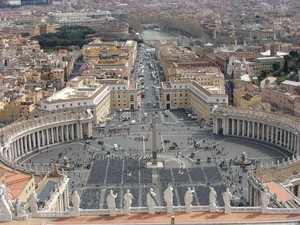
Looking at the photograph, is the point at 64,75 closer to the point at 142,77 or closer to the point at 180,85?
the point at 142,77

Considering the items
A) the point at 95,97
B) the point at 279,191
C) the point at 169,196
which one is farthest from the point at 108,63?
the point at 169,196

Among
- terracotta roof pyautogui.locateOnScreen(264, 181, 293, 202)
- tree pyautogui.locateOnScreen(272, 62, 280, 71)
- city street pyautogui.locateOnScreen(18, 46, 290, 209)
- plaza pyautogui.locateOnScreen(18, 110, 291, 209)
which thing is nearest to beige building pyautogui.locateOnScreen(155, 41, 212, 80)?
tree pyautogui.locateOnScreen(272, 62, 280, 71)

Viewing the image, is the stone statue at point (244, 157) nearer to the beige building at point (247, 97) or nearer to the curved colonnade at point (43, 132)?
the beige building at point (247, 97)

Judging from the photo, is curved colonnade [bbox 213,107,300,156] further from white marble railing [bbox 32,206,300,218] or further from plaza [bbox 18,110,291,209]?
white marble railing [bbox 32,206,300,218]

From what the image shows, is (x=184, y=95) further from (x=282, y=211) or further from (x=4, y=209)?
(x=4, y=209)

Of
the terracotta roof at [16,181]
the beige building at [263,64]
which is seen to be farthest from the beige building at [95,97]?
the beige building at [263,64]

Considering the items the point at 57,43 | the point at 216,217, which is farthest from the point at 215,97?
the point at 57,43
